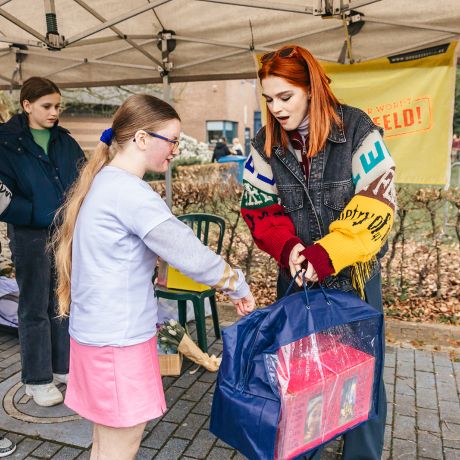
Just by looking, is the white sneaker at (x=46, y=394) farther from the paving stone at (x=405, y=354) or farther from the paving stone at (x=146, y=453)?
the paving stone at (x=405, y=354)

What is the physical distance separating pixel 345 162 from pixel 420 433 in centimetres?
194

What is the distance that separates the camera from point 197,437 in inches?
114

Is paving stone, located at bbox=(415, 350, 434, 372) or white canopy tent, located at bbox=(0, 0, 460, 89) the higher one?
white canopy tent, located at bbox=(0, 0, 460, 89)

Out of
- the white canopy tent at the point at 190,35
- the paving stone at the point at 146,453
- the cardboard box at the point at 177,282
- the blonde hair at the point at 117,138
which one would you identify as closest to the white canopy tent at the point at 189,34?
the white canopy tent at the point at 190,35

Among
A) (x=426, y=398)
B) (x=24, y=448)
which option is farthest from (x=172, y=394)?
(x=426, y=398)

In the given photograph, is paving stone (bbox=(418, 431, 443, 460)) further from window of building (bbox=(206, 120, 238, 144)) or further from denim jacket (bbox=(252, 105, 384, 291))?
window of building (bbox=(206, 120, 238, 144))

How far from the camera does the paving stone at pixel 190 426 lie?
2.92 meters

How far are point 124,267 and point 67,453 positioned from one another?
163 cm

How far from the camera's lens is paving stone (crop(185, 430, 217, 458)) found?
2734 mm

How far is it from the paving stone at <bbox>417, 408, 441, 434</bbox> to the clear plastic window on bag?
136cm

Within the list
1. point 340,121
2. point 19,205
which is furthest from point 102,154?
point 19,205

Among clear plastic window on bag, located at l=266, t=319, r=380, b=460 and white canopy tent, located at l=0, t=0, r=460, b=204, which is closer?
clear plastic window on bag, located at l=266, t=319, r=380, b=460

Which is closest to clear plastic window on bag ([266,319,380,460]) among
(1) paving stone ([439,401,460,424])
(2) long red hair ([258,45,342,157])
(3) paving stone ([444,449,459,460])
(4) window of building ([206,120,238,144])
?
(2) long red hair ([258,45,342,157])

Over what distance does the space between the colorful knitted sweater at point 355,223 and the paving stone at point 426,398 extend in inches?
68.1
